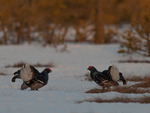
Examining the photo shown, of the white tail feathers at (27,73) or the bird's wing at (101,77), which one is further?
the bird's wing at (101,77)

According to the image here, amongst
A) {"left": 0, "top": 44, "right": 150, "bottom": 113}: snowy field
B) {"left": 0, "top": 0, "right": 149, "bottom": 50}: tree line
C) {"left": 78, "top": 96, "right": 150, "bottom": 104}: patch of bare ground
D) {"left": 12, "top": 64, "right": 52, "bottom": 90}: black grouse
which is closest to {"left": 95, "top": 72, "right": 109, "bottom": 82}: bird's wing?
{"left": 0, "top": 44, "right": 150, "bottom": 113}: snowy field

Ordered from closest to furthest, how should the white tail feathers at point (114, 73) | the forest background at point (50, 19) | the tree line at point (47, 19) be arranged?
the white tail feathers at point (114, 73) → the forest background at point (50, 19) → the tree line at point (47, 19)

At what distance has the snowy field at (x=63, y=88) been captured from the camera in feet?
22.3

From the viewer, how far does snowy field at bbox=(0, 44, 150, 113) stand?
681 cm

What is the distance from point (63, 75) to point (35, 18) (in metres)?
17.0

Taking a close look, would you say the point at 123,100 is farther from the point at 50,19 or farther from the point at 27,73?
the point at 50,19

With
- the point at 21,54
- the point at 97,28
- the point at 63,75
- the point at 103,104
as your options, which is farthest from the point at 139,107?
the point at 97,28

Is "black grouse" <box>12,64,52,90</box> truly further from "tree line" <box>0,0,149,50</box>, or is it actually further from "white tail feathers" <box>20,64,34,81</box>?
"tree line" <box>0,0,149,50</box>

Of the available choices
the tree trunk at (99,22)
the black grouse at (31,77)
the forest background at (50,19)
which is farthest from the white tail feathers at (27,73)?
the tree trunk at (99,22)

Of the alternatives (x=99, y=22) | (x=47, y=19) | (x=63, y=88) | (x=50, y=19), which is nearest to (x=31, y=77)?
(x=63, y=88)

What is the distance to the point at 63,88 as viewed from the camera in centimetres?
1049

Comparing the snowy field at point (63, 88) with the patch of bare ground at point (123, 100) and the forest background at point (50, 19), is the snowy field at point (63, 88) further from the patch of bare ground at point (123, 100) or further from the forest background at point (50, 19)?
the forest background at point (50, 19)

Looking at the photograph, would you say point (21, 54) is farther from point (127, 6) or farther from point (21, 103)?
point (127, 6)

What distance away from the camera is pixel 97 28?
26469 millimetres
